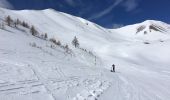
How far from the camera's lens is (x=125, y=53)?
42938mm

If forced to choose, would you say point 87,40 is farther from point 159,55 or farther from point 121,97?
point 121,97

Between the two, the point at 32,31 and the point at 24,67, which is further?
the point at 32,31

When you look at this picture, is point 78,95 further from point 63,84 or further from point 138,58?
point 138,58

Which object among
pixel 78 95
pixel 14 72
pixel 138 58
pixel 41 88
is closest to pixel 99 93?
pixel 78 95

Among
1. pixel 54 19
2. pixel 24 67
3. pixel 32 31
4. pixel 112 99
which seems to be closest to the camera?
pixel 112 99

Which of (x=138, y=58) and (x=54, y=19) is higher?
(x=54, y=19)

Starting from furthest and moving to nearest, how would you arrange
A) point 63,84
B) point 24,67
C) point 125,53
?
point 125,53 < point 24,67 < point 63,84

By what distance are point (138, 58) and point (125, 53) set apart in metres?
3.67

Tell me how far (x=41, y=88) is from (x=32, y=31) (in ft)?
76.9

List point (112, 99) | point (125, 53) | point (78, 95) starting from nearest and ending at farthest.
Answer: point (78, 95)
point (112, 99)
point (125, 53)

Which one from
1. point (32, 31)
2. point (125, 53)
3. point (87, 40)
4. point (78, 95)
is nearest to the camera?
point (78, 95)

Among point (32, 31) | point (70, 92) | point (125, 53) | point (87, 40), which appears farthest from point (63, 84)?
point (87, 40)

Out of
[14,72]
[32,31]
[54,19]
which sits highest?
[54,19]

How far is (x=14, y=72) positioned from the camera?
31.8 ft
